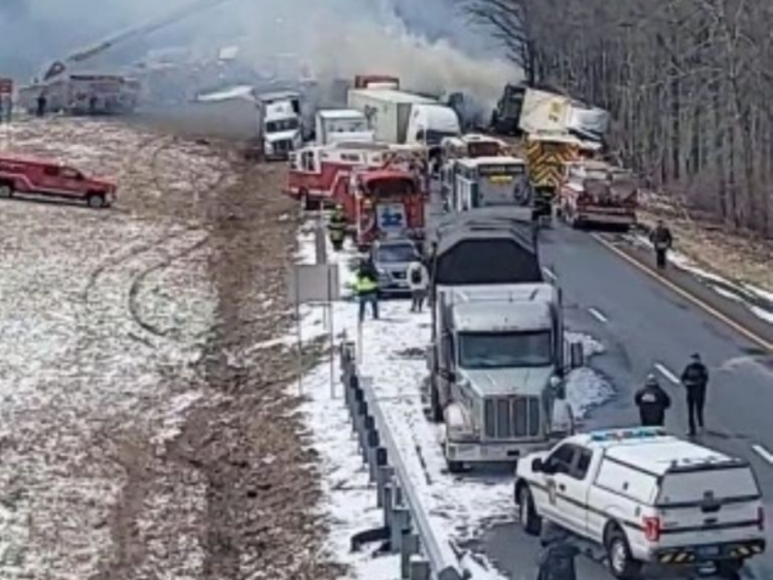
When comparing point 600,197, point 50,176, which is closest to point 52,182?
point 50,176

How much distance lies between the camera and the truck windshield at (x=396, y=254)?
53.2 meters

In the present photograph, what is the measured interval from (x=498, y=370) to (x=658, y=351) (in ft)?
36.6

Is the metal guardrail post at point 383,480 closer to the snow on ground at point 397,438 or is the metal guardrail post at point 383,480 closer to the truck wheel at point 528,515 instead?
the snow on ground at point 397,438

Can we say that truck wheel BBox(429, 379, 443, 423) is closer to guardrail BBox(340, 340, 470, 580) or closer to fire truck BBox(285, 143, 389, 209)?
guardrail BBox(340, 340, 470, 580)

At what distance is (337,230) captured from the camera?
61.2 m

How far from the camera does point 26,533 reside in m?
34.6

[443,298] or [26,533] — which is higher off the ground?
[443,298]

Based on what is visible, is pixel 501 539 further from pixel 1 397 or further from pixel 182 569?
pixel 1 397

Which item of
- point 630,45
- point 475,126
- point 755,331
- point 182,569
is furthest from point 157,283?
point 475,126

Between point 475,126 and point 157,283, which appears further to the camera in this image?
point 475,126

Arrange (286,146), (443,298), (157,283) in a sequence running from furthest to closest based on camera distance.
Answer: (286,146)
(157,283)
(443,298)

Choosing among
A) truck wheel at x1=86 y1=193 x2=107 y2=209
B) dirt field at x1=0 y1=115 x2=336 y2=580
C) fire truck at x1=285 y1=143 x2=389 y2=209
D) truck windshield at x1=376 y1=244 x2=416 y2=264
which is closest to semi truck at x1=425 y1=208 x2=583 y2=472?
dirt field at x1=0 y1=115 x2=336 y2=580

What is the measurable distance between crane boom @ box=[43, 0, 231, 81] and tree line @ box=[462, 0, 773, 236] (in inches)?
1061

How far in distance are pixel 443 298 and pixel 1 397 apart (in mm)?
Answer: 12245
